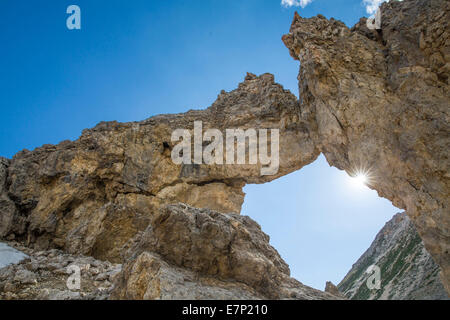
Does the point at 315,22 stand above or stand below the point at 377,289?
above

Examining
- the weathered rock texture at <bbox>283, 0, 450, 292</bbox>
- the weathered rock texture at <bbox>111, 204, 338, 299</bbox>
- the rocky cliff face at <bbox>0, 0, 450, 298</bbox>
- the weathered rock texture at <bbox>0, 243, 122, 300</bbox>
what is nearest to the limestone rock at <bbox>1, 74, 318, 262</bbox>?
the rocky cliff face at <bbox>0, 0, 450, 298</bbox>

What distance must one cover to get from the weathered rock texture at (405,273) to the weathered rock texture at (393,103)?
35.3ft

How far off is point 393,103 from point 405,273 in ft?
76.2

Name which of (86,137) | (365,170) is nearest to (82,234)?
(86,137)

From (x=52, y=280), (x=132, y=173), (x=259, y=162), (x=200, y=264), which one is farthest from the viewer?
(x=132, y=173)

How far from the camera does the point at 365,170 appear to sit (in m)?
14.8

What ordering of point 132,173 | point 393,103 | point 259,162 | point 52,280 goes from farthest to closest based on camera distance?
1. point 132,173
2. point 259,162
3. point 393,103
4. point 52,280

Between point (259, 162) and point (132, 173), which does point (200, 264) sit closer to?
point (259, 162)

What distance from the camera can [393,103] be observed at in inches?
549

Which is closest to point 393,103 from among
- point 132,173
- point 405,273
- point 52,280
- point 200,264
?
point 200,264

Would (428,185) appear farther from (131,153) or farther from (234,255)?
(131,153)

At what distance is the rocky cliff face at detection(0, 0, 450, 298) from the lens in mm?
10070
